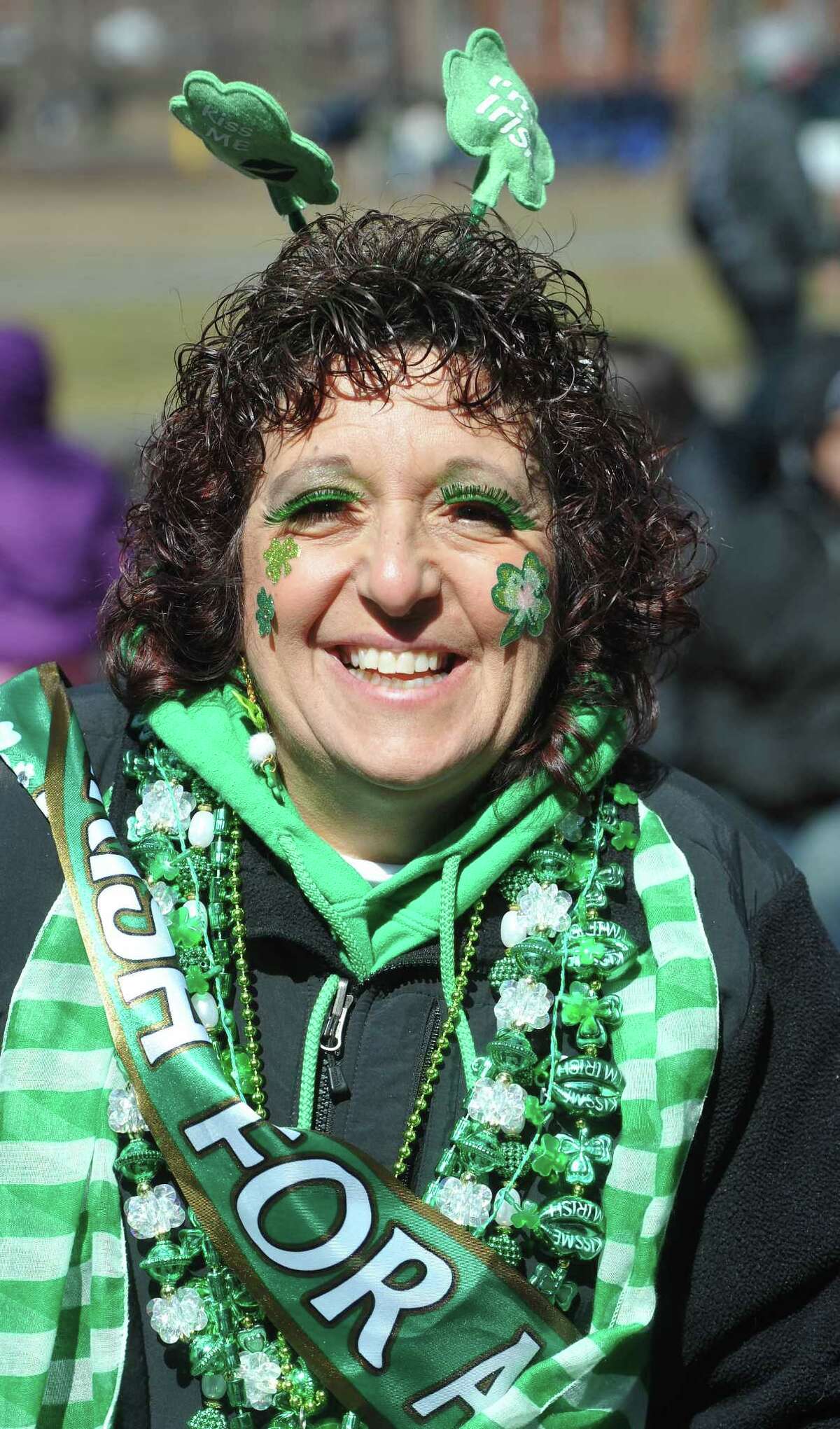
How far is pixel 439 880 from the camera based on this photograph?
2010 millimetres

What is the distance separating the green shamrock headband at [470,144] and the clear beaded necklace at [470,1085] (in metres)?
0.72

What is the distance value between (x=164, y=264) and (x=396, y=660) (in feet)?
52.9

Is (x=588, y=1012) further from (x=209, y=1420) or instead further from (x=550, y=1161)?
(x=209, y=1420)

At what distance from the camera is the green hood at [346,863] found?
6.45 feet

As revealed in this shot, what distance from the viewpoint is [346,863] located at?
78.8 inches

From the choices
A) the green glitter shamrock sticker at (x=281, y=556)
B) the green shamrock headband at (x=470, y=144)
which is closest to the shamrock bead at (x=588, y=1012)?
the green glitter shamrock sticker at (x=281, y=556)

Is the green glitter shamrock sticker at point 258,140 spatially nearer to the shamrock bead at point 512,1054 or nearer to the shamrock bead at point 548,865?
the shamrock bead at point 548,865

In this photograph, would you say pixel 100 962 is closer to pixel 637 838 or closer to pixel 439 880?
pixel 439 880

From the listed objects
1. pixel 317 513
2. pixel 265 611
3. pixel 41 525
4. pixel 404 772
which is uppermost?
pixel 41 525

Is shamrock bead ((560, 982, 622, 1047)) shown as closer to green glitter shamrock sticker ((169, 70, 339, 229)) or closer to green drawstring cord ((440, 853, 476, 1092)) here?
green drawstring cord ((440, 853, 476, 1092))

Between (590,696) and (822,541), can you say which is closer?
(590,696)

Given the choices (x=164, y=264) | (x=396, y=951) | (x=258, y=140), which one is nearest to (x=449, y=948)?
(x=396, y=951)

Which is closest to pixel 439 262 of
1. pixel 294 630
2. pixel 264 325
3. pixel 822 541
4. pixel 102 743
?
pixel 264 325

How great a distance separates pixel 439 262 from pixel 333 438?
0.27m
